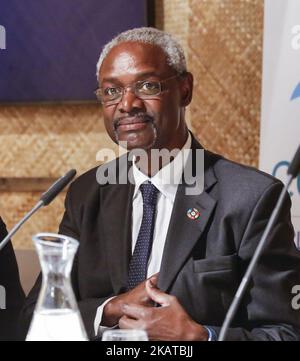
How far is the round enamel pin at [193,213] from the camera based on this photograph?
1280 millimetres

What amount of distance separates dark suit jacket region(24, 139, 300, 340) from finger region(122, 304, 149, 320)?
4.2 inches

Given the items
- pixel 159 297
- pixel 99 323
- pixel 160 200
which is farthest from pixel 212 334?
pixel 160 200

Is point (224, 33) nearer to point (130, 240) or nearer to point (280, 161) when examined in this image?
point (280, 161)

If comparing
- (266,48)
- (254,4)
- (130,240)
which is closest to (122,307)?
(130,240)

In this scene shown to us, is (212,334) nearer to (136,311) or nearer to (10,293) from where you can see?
(136,311)

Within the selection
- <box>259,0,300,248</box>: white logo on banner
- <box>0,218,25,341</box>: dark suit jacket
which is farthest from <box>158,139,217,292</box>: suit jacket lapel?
<box>259,0,300,248</box>: white logo on banner

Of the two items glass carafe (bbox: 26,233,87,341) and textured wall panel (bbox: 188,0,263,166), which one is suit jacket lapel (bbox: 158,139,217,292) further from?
textured wall panel (bbox: 188,0,263,166)

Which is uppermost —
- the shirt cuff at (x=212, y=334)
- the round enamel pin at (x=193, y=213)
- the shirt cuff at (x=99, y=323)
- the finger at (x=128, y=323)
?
the round enamel pin at (x=193, y=213)

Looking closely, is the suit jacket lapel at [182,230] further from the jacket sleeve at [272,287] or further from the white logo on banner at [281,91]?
the white logo on banner at [281,91]

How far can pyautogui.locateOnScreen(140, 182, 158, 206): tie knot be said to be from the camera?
132 centimetres

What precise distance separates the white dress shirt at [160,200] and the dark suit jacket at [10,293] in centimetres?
28

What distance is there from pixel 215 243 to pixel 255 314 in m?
0.16

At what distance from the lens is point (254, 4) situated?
192 centimetres

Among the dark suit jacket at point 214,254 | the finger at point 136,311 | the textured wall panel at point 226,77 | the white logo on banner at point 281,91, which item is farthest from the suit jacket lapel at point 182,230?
the textured wall panel at point 226,77
